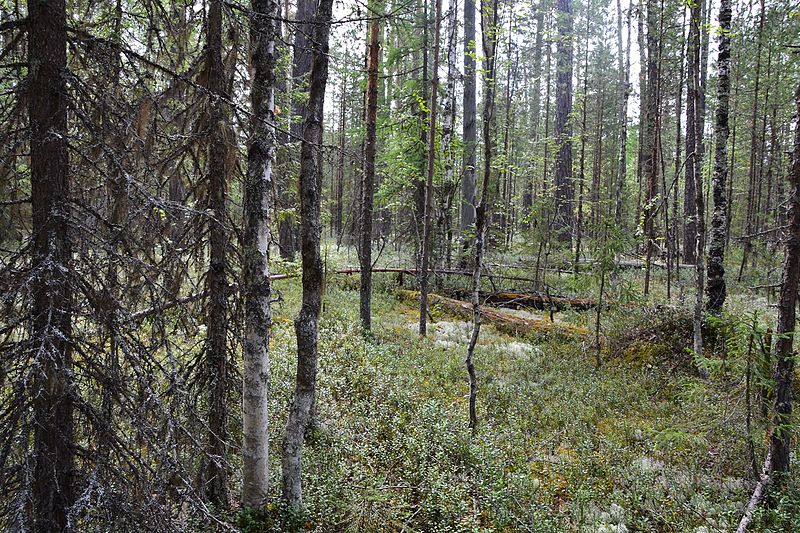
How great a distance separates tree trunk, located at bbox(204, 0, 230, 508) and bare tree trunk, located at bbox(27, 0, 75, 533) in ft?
5.72

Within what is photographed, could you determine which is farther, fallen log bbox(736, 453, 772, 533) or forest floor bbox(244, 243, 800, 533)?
forest floor bbox(244, 243, 800, 533)

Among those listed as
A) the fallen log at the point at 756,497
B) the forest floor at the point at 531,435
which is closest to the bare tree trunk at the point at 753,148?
the forest floor at the point at 531,435

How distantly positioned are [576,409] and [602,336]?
4.07 meters

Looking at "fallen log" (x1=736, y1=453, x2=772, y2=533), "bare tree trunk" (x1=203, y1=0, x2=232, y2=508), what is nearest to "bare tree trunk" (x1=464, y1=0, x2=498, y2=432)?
"fallen log" (x1=736, y1=453, x2=772, y2=533)

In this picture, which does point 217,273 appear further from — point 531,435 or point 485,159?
point 531,435

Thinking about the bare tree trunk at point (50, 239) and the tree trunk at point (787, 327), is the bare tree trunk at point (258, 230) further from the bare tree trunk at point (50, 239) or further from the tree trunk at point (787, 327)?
the tree trunk at point (787, 327)

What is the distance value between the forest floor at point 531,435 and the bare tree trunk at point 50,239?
8.71ft

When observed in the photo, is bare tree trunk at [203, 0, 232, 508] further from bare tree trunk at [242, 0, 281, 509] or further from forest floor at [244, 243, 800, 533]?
forest floor at [244, 243, 800, 533]

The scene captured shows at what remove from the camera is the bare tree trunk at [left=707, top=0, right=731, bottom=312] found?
9297 mm

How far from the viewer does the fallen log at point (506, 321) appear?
12357 millimetres

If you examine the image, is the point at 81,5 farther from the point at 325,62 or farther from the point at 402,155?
the point at 402,155

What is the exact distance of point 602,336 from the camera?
11.5 m

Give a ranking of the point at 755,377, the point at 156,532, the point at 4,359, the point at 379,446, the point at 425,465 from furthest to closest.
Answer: the point at 379,446
the point at 425,465
the point at 755,377
the point at 156,532
the point at 4,359

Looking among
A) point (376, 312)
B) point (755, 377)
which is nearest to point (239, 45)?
point (755, 377)
